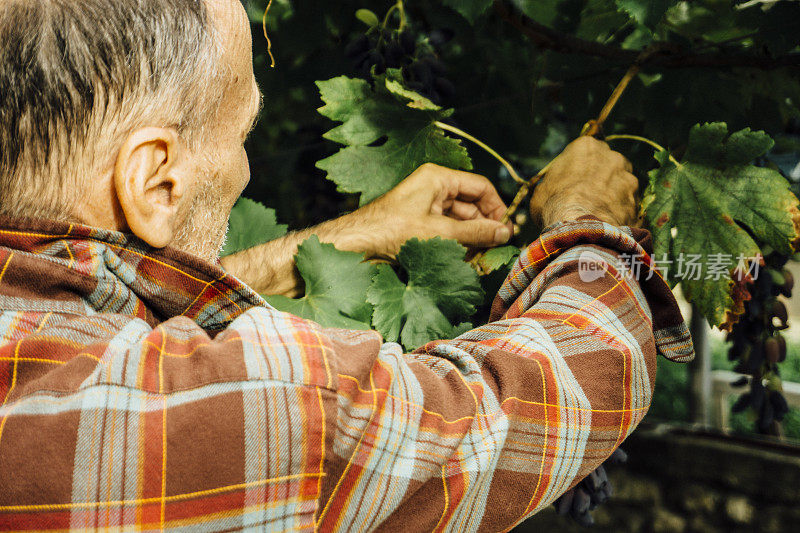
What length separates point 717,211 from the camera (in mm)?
1057

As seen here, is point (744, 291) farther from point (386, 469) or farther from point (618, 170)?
point (386, 469)

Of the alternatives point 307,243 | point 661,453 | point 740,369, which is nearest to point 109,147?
point 307,243

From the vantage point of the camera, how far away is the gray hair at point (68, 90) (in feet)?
2.35

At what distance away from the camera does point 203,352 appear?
2.04 feet

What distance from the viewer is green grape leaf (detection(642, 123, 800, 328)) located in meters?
1.02

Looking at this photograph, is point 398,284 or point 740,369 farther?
point 740,369

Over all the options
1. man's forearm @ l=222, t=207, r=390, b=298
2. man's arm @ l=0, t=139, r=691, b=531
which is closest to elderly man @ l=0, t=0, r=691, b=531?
man's arm @ l=0, t=139, r=691, b=531

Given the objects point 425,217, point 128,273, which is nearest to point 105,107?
point 128,273

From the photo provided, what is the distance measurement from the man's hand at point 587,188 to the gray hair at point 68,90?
0.65 m

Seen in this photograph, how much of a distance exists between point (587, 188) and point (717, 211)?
0.22 metres

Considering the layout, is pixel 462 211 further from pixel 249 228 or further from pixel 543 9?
pixel 543 9

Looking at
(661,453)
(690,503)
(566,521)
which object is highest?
(661,453)

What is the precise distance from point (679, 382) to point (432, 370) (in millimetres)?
4615

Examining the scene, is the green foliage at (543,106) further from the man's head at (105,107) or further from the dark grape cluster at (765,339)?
the man's head at (105,107)
